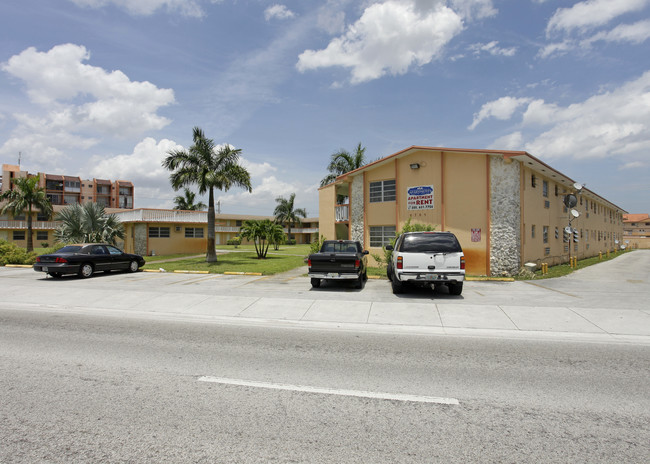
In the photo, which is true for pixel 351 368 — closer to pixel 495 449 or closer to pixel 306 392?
pixel 306 392

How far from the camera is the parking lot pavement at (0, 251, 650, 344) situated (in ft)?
26.5

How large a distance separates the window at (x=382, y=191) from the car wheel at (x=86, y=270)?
571 inches

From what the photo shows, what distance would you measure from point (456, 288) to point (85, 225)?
23.9 m

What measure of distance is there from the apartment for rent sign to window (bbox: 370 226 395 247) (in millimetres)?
1764

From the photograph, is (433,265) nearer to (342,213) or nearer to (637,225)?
(342,213)

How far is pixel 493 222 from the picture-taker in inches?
715

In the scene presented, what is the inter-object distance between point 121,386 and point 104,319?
4.96 metres

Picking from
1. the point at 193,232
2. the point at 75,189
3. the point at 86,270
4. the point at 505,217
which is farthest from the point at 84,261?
the point at 75,189

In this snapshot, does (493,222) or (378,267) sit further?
(378,267)

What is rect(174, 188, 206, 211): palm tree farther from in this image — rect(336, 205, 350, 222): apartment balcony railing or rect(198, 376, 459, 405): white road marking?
rect(198, 376, 459, 405): white road marking

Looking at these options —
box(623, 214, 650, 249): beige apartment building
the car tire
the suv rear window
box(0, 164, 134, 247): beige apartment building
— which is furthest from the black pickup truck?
box(623, 214, 650, 249): beige apartment building

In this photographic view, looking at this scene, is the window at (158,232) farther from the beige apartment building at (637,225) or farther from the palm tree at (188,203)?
the beige apartment building at (637,225)

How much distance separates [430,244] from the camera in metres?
12.1

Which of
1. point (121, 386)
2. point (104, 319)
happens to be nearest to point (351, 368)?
point (121, 386)
